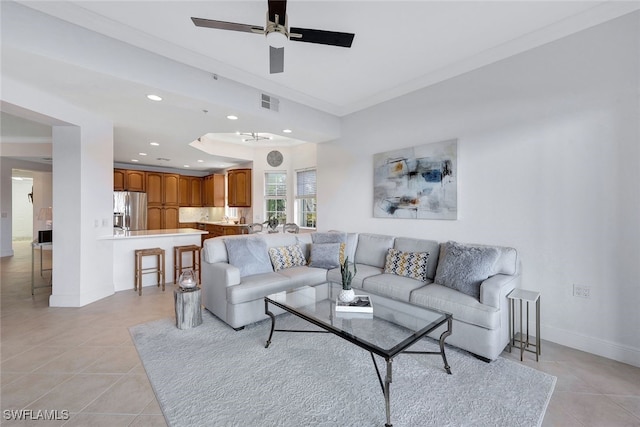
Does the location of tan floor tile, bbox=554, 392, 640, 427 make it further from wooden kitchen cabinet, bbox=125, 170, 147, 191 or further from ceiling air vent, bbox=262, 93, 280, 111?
wooden kitchen cabinet, bbox=125, 170, 147, 191

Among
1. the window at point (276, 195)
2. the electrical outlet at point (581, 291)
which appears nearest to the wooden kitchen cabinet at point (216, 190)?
the window at point (276, 195)

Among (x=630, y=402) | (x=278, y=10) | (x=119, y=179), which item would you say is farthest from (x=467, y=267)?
(x=119, y=179)

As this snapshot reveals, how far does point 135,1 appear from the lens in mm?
2223

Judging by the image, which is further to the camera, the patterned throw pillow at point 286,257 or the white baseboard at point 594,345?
the patterned throw pillow at point 286,257

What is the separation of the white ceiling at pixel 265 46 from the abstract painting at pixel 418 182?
3.01ft

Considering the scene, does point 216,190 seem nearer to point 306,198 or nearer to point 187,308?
point 306,198

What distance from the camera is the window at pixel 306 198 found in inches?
243

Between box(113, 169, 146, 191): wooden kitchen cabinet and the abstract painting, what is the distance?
6.58 m

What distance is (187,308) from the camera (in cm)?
297

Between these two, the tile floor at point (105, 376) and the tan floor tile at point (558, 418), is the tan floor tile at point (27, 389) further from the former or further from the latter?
the tan floor tile at point (558, 418)

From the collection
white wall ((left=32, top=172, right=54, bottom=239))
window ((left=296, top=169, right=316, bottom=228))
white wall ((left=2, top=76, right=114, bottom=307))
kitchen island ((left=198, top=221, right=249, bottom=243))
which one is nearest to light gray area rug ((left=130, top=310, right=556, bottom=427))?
white wall ((left=2, top=76, right=114, bottom=307))

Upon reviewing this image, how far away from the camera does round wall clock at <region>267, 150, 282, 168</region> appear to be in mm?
6578

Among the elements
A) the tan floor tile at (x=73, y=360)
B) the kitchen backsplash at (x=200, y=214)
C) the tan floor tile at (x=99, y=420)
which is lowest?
the tan floor tile at (x=99, y=420)

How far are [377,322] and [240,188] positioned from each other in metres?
5.73
